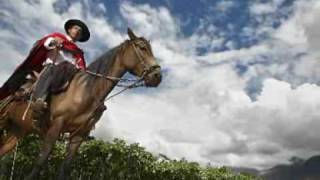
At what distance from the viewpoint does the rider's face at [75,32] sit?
11898mm

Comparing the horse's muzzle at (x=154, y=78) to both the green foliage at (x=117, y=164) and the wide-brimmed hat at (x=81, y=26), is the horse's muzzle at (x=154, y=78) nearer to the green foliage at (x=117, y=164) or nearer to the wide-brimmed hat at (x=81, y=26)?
the wide-brimmed hat at (x=81, y=26)

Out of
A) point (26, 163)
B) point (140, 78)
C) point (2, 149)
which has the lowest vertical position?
point (2, 149)

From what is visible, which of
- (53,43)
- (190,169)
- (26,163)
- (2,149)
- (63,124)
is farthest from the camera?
(190,169)

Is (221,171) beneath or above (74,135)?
above

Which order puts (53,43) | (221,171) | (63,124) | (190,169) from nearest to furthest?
(63,124) → (53,43) → (190,169) → (221,171)

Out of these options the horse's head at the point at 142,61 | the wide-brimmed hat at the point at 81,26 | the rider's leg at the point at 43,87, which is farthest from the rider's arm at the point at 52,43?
the horse's head at the point at 142,61

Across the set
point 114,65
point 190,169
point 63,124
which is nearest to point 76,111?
point 63,124

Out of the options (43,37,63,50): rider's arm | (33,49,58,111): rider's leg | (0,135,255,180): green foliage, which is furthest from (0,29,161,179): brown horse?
(0,135,255,180): green foliage

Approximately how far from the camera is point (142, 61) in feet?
35.9

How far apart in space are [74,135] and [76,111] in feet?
1.74

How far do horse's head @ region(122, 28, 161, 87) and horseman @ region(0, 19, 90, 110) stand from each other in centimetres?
116

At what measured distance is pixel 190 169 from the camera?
9419 centimetres

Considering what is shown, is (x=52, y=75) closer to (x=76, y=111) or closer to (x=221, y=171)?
(x=76, y=111)

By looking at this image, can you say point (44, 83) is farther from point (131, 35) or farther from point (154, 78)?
point (154, 78)
